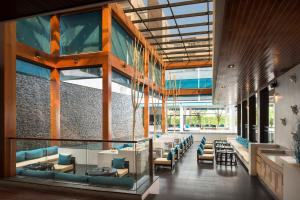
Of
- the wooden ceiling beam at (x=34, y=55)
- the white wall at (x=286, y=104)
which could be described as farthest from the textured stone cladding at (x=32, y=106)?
the white wall at (x=286, y=104)

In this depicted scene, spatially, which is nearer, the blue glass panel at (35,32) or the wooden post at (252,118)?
the blue glass panel at (35,32)

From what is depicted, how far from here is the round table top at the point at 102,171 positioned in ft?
17.0

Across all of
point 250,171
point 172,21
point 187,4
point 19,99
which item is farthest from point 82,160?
point 172,21

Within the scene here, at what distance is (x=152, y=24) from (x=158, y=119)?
9293 mm

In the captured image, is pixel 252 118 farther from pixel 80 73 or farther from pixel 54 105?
pixel 54 105

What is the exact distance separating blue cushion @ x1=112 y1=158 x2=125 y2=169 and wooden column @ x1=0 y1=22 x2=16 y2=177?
7.65 feet

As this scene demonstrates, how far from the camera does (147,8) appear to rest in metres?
8.78

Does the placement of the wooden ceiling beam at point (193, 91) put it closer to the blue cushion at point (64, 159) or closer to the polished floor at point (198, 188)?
the polished floor at point (198, 188)

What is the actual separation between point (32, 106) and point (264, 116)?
29.5ft

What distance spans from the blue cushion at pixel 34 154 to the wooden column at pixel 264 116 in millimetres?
8178

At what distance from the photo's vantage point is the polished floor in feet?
14.6

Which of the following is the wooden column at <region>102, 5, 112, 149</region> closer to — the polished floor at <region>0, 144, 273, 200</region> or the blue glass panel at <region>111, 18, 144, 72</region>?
the blue glass panel at <region>111, 18, 144, 72</region>

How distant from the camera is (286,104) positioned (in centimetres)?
688

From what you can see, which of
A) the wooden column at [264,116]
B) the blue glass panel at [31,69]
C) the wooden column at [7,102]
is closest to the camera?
the wooden column at [7,102]
